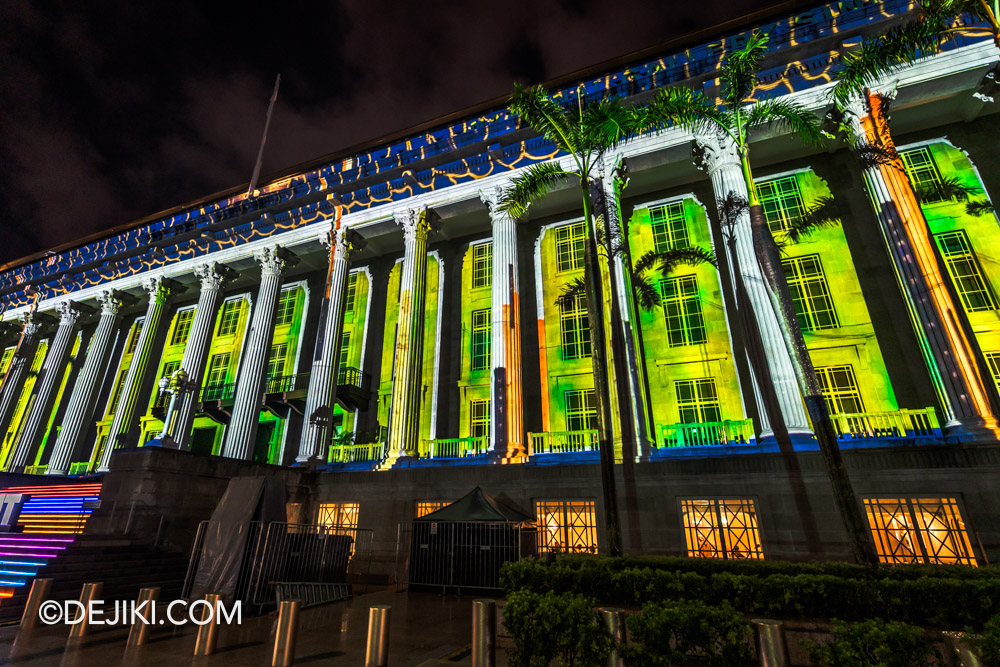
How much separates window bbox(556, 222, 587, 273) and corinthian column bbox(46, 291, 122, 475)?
2785 centimetres

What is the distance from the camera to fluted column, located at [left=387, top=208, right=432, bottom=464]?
19.1 metres

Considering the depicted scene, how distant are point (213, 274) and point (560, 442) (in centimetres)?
2156

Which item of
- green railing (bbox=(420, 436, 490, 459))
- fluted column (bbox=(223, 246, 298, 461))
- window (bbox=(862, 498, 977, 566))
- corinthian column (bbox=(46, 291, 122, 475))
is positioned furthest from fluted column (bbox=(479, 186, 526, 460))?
corinthian column (bbox=(46, 291, 122, 475))

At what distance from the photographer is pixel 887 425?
54.6ft

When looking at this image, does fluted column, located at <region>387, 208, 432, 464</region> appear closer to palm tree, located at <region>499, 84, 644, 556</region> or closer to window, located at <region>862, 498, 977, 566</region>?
palm tree, located at <region>499, 84, 644, 556</region>

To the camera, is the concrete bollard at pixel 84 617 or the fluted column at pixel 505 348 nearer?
the concrete bollard at pixel 84 617

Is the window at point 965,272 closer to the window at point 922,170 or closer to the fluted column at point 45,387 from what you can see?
the window at point 922,170

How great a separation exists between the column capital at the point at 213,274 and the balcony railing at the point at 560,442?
66.0ft

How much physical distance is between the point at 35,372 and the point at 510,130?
38184mm

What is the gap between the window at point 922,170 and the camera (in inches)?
758

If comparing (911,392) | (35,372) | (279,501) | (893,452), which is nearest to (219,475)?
(279,501)

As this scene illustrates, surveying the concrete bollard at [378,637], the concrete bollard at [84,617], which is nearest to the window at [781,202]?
the concrete bollard at [378,637]

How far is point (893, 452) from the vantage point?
12.8m

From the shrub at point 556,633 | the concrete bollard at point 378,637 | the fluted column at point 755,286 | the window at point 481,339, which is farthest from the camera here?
the window at point 481,339
